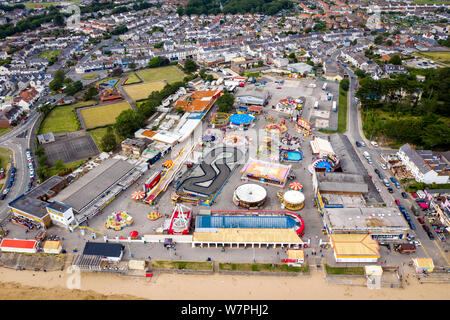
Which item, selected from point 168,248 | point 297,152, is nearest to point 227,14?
point 297,152

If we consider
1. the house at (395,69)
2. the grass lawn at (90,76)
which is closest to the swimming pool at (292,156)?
the house at (395,69)

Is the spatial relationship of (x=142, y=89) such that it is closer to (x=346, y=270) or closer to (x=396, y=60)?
(x=346, y=270)

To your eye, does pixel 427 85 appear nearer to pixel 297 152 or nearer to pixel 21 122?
pixel 297 152

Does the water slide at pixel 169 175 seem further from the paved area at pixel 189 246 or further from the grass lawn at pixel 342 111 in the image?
the grass lawn at pixel 342 111

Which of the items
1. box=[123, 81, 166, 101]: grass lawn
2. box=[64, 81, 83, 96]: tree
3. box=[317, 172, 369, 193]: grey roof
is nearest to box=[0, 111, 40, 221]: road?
box=[64, 81, 83, 96]: tree

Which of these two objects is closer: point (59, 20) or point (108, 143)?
point (108, 143)

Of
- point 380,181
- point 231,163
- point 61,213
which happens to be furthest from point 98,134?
point 380,181
